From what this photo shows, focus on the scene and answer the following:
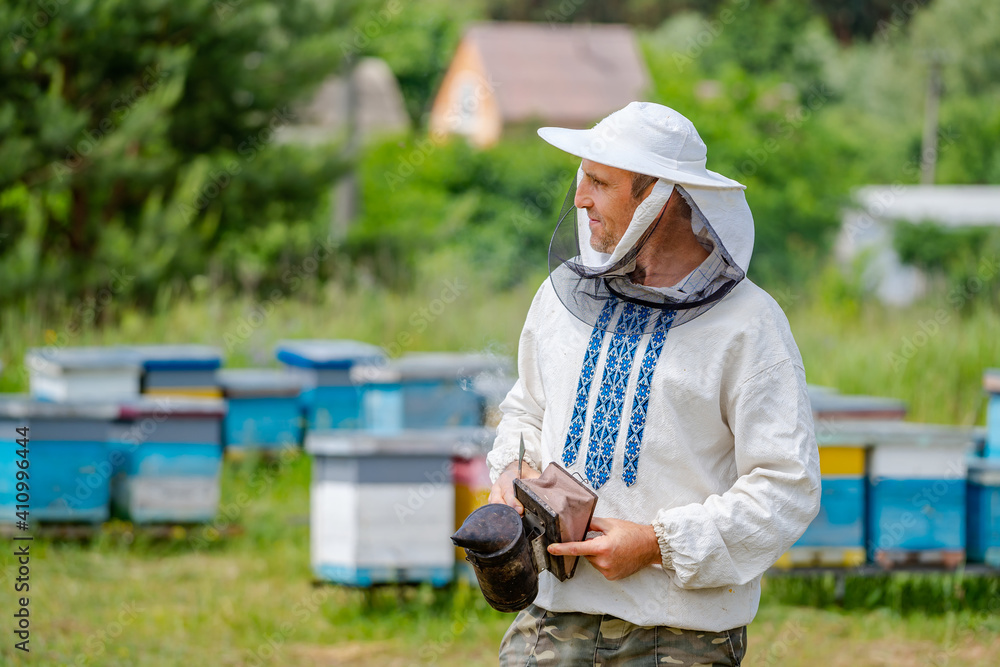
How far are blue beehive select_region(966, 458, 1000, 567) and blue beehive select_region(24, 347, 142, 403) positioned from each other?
422 centimetres

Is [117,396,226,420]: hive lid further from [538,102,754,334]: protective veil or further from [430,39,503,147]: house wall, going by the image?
[430,39,503,147]: house wall

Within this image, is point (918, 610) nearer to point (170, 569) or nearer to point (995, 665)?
point (995, 665)

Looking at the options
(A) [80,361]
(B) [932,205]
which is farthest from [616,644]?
(B) [932,205]

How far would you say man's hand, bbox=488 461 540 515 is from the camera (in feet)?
6.33

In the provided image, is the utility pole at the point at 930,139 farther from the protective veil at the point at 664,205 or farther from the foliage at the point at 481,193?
the protective veil at the point at 664,205

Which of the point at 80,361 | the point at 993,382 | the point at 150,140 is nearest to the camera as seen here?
the point at 993,382

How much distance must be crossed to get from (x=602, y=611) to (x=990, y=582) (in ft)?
12.3

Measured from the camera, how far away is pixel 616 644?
75.8 inches

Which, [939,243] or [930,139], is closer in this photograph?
[939,243]

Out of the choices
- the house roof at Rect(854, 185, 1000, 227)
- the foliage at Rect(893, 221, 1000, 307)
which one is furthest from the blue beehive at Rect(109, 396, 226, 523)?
the house roof at Rect(854, 185, 1000, 227)

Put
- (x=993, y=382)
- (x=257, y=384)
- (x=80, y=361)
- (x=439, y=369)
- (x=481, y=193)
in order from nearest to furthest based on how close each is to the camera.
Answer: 1. (x=993, y=382)
2. (x=80, y=361)
3. (x=439, y=369)
4. (x=257, y=384)
5. (x=481, y=193)

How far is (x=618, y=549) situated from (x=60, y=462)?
4160 mm

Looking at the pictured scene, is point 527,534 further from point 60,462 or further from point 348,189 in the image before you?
point 348,189

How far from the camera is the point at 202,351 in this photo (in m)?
6.61
